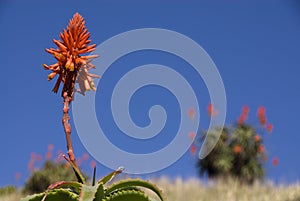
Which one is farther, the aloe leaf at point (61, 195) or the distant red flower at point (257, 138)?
the distant red flower at point (257, 138)

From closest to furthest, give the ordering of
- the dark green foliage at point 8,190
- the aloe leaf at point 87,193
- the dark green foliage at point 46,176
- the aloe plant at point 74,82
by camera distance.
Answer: the aloe leaf at point 87,193
the aloe plant at point 74,82
the dark green foliage at point 8,190
the dark green foliage at point 46,176

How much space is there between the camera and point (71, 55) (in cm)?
213

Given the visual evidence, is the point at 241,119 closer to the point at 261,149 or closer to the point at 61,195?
the point at 261,149

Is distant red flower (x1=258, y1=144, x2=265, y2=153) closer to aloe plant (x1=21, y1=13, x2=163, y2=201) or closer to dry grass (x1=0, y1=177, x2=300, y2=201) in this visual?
dry grass (x1=0, y1=177, x2=300, y2=201)

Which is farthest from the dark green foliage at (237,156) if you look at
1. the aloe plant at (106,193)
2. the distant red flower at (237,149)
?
the aloe plant at (106,193)

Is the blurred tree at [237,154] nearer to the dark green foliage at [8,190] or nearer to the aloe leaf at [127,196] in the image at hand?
the dark green foliage at [8,190]

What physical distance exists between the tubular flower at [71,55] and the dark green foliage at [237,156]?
15479 mm

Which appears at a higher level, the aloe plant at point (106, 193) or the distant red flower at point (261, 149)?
the distant red flower at point (261, 149)

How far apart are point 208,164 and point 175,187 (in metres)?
7.25

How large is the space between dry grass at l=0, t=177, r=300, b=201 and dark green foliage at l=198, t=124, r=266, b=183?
18.8ft

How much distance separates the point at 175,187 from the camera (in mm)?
10898

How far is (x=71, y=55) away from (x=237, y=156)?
1632 centimetres

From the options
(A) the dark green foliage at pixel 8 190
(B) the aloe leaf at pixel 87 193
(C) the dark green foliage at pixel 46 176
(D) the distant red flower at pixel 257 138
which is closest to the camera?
(B) the aloe leaf at pixel 87 193

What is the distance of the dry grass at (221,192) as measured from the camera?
952cm
